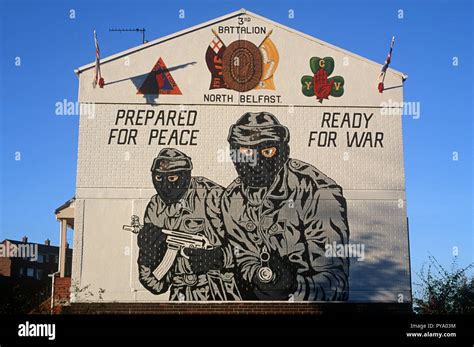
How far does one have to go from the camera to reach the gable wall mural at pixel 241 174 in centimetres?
2459

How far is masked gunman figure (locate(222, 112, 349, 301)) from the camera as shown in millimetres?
24578

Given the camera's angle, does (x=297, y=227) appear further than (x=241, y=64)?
No

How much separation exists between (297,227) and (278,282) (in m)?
2.18

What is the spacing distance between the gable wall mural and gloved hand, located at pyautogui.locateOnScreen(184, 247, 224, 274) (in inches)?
1.5

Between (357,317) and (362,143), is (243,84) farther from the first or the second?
(357,317)

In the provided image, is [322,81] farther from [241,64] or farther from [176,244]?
[176,244]

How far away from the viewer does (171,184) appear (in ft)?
82.4

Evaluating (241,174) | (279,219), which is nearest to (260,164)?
(241,174)

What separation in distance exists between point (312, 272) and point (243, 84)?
7743 mm

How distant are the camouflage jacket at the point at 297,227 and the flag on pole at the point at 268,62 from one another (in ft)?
11.1

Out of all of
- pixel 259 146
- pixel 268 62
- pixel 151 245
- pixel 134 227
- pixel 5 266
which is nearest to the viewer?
pixel 151 245

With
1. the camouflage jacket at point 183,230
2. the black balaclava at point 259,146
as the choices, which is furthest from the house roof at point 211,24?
the camouflage jacket at point 183,230

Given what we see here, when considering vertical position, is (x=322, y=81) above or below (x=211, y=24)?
below

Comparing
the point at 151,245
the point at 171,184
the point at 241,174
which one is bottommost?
the point at 151,245
